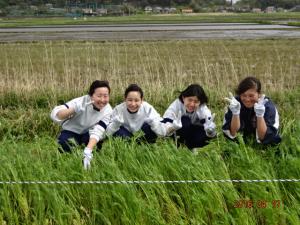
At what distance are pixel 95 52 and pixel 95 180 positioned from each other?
14795 millimetres

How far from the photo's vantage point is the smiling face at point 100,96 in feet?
14.6

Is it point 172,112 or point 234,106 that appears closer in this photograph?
point 234,106

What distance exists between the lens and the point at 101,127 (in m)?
4.43

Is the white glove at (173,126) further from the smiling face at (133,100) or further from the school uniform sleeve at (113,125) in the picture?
the school uniform sleeve at (113,125)

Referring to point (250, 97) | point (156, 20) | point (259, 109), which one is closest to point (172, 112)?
point (250, 97)

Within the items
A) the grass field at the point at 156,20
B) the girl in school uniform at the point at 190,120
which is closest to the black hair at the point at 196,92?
the girl in school uniform at the point at 190,120

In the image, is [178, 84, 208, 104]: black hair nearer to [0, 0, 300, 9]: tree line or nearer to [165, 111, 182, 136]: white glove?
[165, 111, 182, 136]: white glove

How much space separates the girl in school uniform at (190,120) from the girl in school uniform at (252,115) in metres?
0.35

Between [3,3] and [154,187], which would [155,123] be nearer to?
[154,187]

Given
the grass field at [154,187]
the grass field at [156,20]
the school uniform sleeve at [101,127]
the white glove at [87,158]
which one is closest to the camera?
the grass field at [154,187]

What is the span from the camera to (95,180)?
3467 mm

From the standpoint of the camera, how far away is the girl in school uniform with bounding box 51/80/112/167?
444 cm

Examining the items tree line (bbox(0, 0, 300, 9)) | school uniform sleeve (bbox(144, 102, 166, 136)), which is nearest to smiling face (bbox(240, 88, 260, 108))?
school uniform sleeve (bbox(144, 102, 166, 136))

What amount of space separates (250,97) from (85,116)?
5.92 ft
